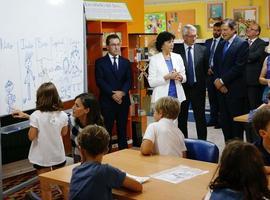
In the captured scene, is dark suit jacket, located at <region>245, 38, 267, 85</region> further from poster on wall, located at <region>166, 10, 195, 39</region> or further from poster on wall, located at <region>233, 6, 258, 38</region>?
poster on wall, located at <region>166, 10, 195, 39</region>

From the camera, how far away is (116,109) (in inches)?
215

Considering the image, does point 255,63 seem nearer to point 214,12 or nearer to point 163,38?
point 163,38

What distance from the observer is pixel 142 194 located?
2217 mm

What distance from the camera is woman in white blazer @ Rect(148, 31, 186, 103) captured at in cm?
512

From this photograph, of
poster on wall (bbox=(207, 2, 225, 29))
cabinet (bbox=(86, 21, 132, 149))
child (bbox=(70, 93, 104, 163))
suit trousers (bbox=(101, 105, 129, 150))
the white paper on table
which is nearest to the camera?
the white paper on table

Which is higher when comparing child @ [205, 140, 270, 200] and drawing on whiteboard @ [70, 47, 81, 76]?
drawing on whiteboard @ [70, 47, 81, 76]

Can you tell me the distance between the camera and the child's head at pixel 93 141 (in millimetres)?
2266

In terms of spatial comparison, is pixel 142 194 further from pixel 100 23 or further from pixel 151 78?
pixel 100 23

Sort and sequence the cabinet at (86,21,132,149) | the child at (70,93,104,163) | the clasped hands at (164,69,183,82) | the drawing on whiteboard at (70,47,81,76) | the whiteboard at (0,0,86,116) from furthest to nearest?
the cabinet at (86,21,132,149) < the clasped hands at (164,69,183,82) < the drawing on whiteboard at (70,47,81,76) < the whiteboard at (0,0,86,116) < the child at (70,93,104,163)

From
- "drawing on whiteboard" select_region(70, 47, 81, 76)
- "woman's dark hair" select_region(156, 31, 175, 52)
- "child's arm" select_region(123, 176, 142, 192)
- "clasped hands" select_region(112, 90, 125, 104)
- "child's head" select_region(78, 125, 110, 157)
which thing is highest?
"woman's dark hair" select_region(156, 31, 175, 52)

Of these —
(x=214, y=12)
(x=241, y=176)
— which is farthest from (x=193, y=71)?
(x=214, y=12)

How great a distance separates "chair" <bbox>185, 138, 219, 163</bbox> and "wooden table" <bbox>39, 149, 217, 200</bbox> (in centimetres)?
27

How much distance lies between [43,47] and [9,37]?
480 millimetres

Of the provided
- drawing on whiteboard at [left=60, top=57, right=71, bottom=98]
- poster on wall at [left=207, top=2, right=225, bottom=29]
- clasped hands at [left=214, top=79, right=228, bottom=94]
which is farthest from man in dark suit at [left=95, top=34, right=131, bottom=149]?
poster on wall at [left=207, top=2, right=225, bottom=29]
